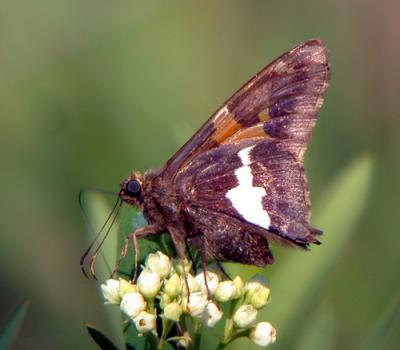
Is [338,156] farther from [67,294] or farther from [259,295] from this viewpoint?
[259,295]

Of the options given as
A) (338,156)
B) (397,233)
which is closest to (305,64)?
(397,233)

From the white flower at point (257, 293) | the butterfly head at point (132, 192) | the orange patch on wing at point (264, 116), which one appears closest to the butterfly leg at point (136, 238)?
the butterfly head at point (132, 192)

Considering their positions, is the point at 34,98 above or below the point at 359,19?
above

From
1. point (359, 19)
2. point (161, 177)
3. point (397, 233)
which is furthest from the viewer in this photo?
point (359, 19)

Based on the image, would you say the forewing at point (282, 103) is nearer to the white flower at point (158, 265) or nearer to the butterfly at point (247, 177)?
the butterfly at point (247, 177)

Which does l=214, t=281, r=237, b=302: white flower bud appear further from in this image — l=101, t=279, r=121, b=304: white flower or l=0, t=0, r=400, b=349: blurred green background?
l=0, t=0, r=400, b=349: blurred green background

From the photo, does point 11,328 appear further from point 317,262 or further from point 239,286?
point 317,262
